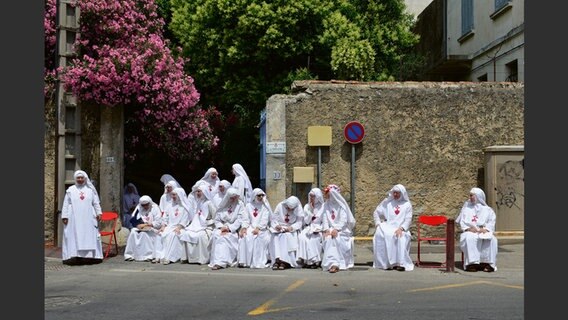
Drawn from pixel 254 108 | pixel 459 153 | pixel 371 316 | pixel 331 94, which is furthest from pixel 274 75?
pixel 371 316

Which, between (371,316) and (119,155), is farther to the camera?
(119,155)

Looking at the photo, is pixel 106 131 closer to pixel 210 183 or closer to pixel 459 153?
pixel 210 183

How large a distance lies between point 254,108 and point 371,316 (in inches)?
525

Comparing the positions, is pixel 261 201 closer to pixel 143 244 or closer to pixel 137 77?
pixel 143 244

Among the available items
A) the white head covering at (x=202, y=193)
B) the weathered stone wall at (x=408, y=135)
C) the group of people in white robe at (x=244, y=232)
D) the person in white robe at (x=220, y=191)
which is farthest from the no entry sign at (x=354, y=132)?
the white head covering at (x=202, y=193)

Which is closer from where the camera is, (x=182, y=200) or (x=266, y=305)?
(x=266, y=305)

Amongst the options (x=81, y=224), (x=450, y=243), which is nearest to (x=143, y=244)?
(x=81, y=224)

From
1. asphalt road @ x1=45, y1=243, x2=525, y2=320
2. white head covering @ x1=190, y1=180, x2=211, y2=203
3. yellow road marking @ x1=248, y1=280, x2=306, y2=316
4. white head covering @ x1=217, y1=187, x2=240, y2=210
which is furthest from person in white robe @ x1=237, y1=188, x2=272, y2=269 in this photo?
yellow road marking @ x1=248, y1=280, x2=306, y2=316

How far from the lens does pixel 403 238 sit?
1238 cm

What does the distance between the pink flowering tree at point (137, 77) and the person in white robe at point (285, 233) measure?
14.7ft

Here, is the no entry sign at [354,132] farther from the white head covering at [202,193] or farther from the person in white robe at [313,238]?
the white head covering at [202,193]

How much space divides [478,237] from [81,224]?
712 cm

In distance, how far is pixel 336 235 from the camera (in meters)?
12.5

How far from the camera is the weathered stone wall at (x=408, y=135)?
15.2 metres
